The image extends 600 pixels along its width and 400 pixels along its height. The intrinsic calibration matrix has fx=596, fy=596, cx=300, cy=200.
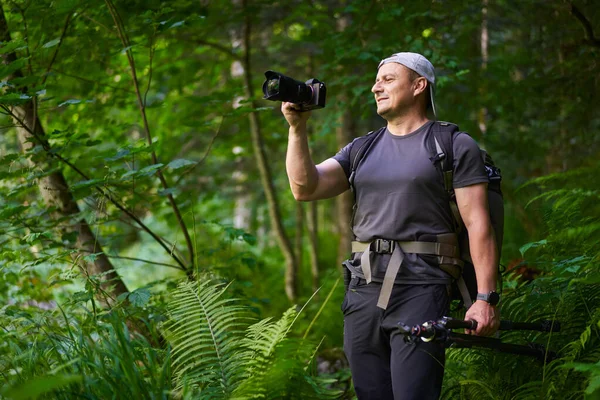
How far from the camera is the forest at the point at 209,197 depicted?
3156mm

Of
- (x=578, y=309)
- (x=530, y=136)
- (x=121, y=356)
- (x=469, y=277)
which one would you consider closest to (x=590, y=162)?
(x=530, y=136)

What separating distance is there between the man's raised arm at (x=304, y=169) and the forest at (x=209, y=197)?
1.82 ft

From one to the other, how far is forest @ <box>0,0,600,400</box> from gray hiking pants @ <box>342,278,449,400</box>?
0.24 m

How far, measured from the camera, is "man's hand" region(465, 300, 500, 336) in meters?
3.00

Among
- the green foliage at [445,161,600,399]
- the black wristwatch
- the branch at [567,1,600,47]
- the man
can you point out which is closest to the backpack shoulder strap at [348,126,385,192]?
the man

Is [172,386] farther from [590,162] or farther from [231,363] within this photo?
[590,162]

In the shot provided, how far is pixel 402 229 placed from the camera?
123 inches

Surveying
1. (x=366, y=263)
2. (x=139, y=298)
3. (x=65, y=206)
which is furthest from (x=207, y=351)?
(x=65, y=206)

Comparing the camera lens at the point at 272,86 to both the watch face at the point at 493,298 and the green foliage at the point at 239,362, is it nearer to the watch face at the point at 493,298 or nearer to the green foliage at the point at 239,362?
the green foliage at the point at 239,362

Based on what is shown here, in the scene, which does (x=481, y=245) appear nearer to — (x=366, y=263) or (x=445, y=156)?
(x=445, y=156)

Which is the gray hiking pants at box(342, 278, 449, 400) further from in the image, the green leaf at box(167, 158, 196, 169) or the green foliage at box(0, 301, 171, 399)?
the green leaf at box(167, 158, 196, 169)

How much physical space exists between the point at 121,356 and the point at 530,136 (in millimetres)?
7943

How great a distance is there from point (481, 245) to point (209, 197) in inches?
239

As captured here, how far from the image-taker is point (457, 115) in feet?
26.1
